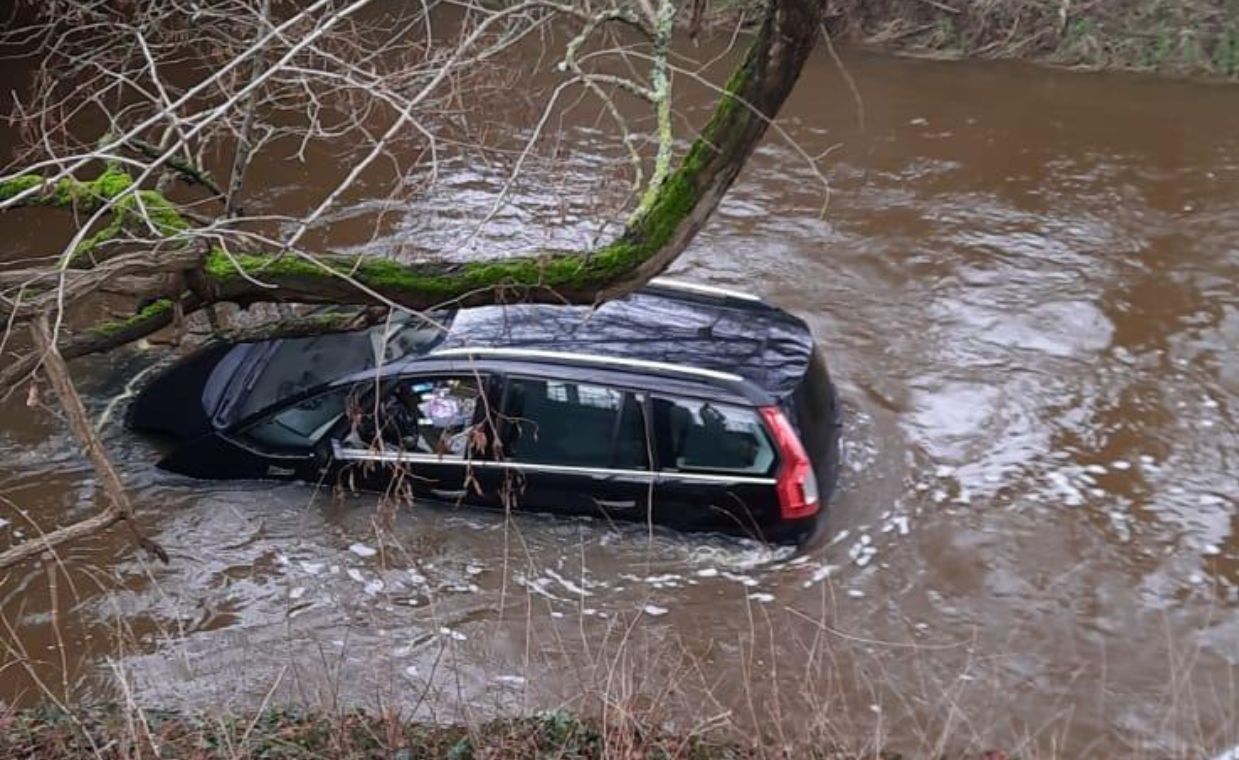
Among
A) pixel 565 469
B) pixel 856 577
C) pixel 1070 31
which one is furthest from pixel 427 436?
pixel 1070 31

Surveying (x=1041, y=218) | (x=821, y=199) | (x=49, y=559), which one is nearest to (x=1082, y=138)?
(x=1041, y=218)

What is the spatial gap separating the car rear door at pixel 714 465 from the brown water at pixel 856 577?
30 centimetres

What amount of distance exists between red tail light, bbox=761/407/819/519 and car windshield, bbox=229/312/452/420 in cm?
197

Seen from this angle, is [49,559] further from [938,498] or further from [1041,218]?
[1041,218]

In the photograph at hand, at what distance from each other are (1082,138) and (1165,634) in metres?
9.26

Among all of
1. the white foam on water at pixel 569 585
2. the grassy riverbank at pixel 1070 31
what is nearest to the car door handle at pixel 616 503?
the white foam on water at pixel 569 585

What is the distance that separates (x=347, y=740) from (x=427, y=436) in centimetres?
210

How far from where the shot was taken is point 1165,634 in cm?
636

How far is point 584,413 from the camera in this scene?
255 inches

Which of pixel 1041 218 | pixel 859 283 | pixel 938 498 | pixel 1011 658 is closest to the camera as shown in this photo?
pixel 1011 658

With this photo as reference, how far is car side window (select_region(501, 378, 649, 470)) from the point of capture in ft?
21.0

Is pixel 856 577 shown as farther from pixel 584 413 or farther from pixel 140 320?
pixel 140 320

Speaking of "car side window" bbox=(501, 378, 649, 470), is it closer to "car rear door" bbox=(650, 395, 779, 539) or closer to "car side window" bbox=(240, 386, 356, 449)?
"car rear door" bbox=(650, 395, 779, 539)

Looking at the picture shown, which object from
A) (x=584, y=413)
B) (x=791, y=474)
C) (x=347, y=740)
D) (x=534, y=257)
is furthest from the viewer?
(x=584, y=413)
